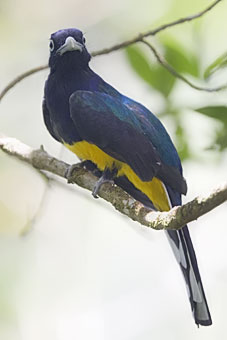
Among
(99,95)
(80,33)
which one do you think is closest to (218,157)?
(99,95)

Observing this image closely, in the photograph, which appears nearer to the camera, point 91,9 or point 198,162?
point 198,162

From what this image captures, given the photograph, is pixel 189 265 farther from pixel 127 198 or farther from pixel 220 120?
pixel 220 120

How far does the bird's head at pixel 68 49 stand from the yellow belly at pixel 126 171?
495 millimetres

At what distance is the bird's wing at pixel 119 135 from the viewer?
3719 millimetres

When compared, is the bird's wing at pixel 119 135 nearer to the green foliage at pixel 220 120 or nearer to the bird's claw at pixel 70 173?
the bird's claw at pixel 70 173

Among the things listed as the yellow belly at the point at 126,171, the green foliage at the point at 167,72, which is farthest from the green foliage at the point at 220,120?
the yellow belly at the point at 126,171

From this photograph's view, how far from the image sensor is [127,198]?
3295mm

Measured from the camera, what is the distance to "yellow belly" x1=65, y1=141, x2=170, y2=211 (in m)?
3.81

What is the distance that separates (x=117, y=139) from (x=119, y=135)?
27 millimetres

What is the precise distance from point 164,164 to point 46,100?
0.75 meters

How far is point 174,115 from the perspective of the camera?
11.2ft

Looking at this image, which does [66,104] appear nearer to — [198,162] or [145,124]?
[145,124]

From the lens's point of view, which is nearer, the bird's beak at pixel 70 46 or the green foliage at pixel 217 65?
the green foliage at pixel 217 65

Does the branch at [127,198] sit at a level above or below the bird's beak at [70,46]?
below
